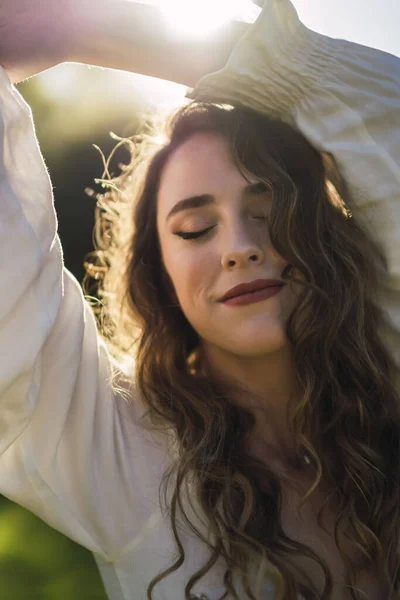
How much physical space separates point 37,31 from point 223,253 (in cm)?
69

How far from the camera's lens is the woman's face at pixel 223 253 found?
1.60 m

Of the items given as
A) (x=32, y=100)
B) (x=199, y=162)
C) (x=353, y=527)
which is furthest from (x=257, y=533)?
(x=32, y=100)

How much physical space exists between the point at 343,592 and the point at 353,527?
0.15m

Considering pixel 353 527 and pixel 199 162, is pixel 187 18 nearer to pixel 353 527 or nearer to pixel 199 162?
pixel 199 162

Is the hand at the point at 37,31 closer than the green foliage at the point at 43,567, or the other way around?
the hand at the point at 37,31

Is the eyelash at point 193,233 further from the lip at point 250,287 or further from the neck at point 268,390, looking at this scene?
the neck at point 268,390

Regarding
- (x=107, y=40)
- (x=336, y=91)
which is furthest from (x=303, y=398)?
(x=107, y=40)

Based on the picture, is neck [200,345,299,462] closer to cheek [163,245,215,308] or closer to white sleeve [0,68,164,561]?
cheek [163,245,215,308]

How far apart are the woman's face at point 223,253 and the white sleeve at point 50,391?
0.96 ft

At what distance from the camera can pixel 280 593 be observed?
1.41m

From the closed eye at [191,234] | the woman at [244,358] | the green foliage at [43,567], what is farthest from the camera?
the green foliage at [43,567]

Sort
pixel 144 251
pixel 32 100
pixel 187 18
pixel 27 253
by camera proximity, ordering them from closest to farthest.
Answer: pixel 27 253 → pixel 187 18 → pixel 144 251 → pixel 32 100

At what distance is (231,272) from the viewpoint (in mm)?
1604

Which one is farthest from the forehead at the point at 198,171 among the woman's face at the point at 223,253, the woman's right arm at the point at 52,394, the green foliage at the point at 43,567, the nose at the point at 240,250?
the green foliage at the point at 43,567
